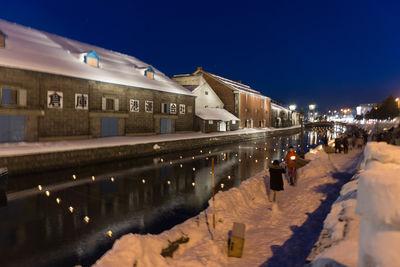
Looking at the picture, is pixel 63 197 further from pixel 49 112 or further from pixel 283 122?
pixel 283 122

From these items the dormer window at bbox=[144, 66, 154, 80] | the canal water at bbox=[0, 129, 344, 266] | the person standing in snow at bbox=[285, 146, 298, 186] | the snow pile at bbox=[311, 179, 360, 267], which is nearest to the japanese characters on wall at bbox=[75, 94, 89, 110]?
the canal water at bbox=[0, 129, 344, 266]

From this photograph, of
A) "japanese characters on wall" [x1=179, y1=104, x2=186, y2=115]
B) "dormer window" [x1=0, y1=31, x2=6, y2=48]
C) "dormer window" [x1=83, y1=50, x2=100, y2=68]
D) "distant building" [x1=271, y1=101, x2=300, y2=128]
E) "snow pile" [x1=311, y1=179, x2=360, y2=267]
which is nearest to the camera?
"snow pile" [x1=311, y1=179, x2=360, y2=267]

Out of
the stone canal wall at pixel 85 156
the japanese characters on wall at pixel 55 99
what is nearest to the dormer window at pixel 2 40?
the japanese characters on wall at pixel 55 99

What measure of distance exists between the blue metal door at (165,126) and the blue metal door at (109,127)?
798 cm

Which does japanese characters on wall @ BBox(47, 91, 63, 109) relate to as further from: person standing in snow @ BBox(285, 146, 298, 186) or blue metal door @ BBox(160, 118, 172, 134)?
person standing in snow @ BBox(285, 146, 298, 186)

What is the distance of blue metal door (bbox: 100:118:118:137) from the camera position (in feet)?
99.6

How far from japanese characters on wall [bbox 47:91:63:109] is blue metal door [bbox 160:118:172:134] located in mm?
14875

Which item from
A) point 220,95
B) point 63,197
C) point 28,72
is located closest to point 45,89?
point 28,72

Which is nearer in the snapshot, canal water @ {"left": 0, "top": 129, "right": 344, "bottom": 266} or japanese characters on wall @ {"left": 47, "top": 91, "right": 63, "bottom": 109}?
canal water @ {"left": 0, "top": 129, "right": 344, "bottom": 266}

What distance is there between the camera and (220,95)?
2351 inches

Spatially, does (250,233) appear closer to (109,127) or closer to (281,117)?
(109,127)

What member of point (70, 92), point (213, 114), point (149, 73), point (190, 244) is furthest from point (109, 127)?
point (190, 244)

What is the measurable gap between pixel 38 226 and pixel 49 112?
1782 cm

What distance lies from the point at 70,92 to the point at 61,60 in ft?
12.0
